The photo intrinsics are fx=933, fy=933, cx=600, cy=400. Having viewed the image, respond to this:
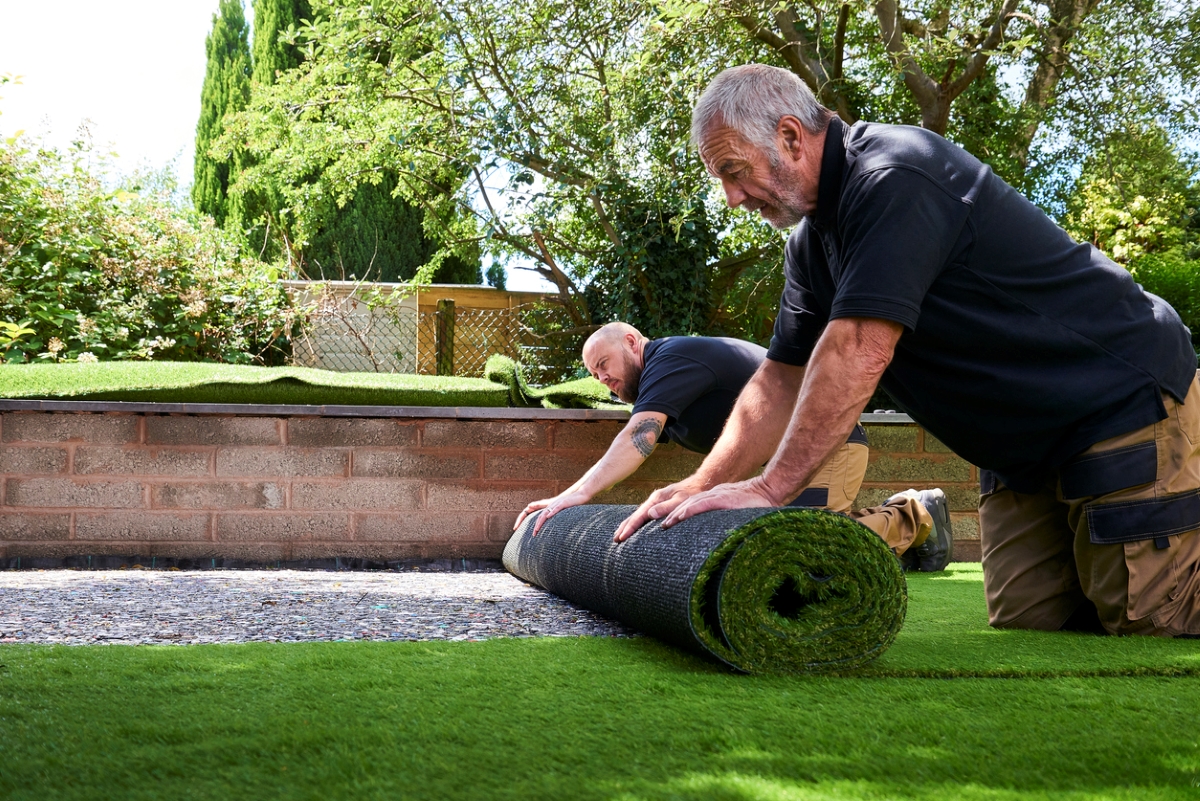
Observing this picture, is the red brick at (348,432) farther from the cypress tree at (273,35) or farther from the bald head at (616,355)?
the cypress tree at (273,35)

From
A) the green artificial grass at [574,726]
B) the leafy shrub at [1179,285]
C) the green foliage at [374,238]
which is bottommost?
the green artificial grass at [574,726]

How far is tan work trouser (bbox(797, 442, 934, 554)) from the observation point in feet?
12.8

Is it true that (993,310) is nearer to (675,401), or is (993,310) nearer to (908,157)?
(908,157)

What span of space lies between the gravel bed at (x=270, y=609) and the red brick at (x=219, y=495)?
524 mm

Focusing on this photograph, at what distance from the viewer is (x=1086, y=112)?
8.16 metres

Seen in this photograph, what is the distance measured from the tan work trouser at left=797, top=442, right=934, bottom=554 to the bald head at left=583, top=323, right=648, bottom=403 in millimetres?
941

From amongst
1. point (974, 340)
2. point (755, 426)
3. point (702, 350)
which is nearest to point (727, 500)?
point (755, 426)

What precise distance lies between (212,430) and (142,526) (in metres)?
0.58

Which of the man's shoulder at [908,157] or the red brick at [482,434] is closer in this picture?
the man's shoulder at [908,157]

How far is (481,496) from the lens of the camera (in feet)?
16.2

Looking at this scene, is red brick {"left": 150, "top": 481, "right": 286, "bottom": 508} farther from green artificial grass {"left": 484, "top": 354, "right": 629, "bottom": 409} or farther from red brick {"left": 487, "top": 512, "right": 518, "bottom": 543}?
green artificial grass {"left": 484, "top": 354, "right": 629, "bottom": 409}

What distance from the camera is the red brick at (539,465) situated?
16.3 feet

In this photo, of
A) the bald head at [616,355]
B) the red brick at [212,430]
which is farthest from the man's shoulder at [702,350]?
the red brick at [212,430]

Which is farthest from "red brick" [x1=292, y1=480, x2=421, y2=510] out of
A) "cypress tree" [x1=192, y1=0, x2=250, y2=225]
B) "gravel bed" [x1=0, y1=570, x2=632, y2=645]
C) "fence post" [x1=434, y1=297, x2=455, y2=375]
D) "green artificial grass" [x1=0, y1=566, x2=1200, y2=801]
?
"cypress tree" [x1=192, y1=0, x2=250, y2=225]
